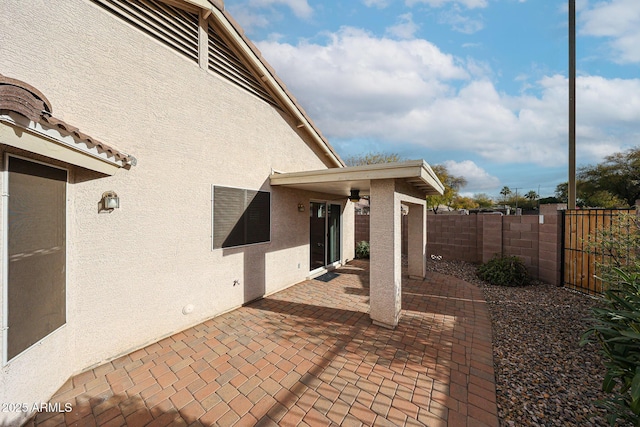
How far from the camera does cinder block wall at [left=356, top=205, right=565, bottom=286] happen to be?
8641 millimetres

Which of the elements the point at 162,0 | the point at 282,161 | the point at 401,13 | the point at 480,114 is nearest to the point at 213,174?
the point at 282,161

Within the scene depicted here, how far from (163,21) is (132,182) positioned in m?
3.48

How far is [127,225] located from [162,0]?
4703 mm

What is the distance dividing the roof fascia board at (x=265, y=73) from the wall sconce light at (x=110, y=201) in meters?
4.80

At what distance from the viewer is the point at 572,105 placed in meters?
9.97

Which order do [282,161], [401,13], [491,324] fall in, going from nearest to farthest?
[491,324]
[282,161]
[401,13]

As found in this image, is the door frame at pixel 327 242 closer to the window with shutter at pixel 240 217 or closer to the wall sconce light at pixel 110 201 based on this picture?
the window with shutter at pixel 240 217

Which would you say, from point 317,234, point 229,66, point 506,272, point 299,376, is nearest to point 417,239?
point 506,272

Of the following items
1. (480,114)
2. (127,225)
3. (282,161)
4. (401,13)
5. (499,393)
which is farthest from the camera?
(480,114)

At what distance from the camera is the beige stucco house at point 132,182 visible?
299cm

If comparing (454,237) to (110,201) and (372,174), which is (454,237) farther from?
(110,201)

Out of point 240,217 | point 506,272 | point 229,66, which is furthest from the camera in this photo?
point 506,272

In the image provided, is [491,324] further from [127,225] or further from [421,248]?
[127,225]

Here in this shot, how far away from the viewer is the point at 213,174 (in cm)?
585
